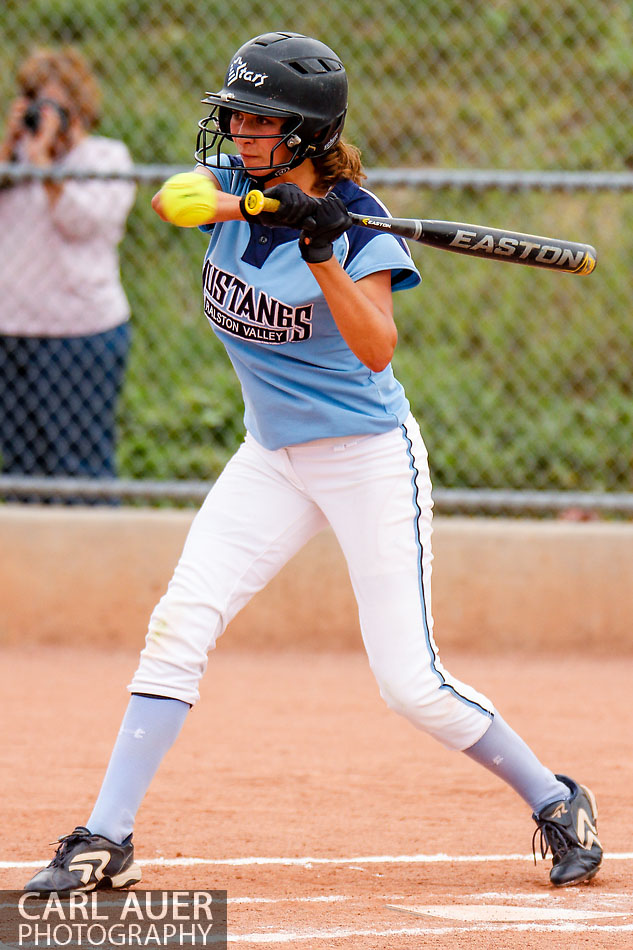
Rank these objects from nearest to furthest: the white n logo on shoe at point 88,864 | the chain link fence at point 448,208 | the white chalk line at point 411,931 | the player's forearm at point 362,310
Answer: the white chalk line at point 411,931 < the player's forearm at point 362,310 < the white n logo on shoe at point 88,864 < the chain link fence at point 448,208

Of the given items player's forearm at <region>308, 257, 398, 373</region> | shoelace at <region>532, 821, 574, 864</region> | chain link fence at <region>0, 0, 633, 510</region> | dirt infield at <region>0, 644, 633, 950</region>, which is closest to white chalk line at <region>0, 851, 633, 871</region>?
dirt infield at <region>0, 644, 633, 950</region>

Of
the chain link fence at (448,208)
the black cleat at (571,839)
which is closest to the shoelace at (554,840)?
the black cleat at (571,839)

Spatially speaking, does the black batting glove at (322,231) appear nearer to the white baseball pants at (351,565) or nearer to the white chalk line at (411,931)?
the white baseball pants at (351,565)

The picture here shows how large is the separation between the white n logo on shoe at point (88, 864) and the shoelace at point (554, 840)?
3.47 ft

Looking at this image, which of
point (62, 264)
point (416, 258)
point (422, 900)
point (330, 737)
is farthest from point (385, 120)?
point (422, 900)

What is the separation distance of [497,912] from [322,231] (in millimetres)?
1550

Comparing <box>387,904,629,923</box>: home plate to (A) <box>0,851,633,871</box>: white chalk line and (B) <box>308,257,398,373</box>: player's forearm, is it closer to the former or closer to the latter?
(A) <box>0,851,633,871</box>: white chalk line

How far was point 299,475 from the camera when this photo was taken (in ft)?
10.7

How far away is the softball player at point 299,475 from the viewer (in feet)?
9.98

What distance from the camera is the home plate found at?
9.65 feet

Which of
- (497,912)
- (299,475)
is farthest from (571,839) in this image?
(299,475)

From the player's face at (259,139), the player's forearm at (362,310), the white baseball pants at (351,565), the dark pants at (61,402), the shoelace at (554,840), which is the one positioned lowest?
the shoelace at (554,840)

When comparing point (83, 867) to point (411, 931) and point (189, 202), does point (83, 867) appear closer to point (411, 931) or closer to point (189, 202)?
point (411, 931)

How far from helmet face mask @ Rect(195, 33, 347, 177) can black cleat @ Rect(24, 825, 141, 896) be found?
1581mm
